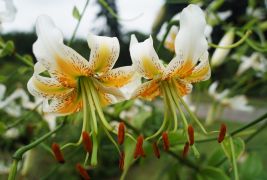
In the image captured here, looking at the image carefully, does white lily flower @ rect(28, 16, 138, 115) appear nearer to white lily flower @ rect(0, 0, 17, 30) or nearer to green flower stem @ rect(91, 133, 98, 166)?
green flower stem @ rect(91, 133, 98, 166)

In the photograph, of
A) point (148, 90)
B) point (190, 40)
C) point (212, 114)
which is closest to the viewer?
point (190, 40)

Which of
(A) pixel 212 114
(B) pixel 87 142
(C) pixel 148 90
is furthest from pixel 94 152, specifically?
(A) pixel 212 114

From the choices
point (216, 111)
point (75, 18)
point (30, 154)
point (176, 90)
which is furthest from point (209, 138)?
point (216, 111)

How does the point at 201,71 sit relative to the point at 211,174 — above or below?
above

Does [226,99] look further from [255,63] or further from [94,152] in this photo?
[94,152]

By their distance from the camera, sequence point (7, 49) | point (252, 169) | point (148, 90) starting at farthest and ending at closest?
point (252, 169), point (7, 49), point (148, 90)

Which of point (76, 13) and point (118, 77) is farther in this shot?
point (76, 13)


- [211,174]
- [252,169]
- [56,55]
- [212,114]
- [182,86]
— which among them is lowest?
[212,114]
